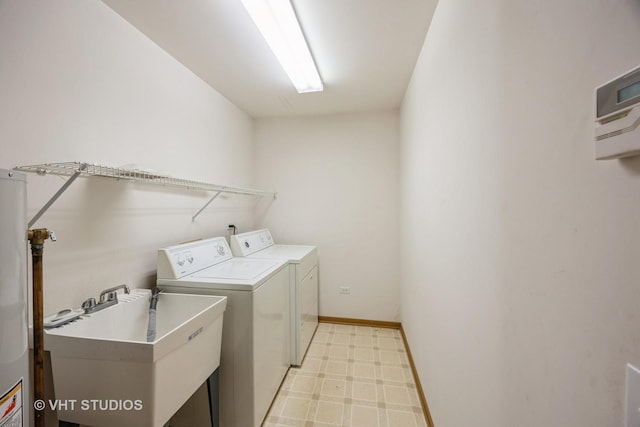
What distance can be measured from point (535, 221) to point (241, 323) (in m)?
1.49

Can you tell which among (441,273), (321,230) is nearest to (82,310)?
(441,273)

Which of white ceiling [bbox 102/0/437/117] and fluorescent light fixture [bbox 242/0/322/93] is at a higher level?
white ceiling [bbox 102/0/437/117]

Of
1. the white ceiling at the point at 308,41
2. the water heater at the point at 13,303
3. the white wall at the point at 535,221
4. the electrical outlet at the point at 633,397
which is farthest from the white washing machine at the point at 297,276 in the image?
the electrical outlet at the point at 633,397

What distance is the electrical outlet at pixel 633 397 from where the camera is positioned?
1.30 ft

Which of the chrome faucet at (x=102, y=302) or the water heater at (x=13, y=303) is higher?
the water heater at (x=13, y=303)

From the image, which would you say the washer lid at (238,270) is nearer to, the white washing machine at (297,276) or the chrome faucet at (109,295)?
the white washing machine at (297,276)

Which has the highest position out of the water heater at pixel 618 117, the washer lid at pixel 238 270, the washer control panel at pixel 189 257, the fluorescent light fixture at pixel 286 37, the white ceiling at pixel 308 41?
the white ceiling at pixel 308 41

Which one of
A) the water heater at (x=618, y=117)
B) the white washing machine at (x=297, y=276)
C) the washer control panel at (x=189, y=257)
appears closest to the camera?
the water heater at (x=618, y=117)

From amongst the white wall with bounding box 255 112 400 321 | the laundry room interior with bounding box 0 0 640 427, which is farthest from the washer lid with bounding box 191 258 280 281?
the white wall with bounding box 255 112 400 321

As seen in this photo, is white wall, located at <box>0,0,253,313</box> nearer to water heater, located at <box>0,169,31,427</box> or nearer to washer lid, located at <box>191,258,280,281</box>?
washer lid, located at <box>191,258,280,281</box>

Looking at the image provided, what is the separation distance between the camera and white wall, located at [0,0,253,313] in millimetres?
1088

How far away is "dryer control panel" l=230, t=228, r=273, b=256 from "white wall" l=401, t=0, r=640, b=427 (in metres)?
1.79

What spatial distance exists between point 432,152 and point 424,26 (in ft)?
2.74

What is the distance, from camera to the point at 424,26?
163cm
